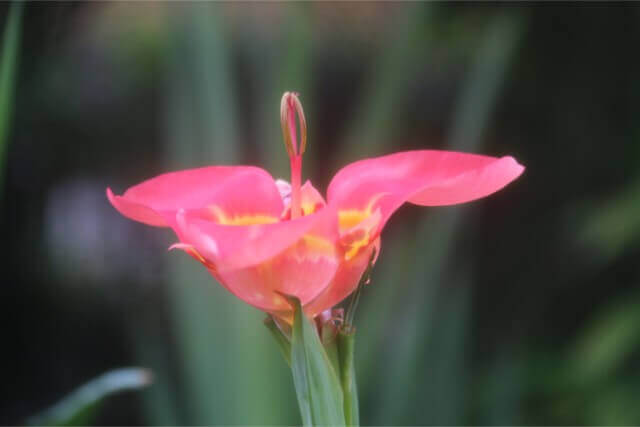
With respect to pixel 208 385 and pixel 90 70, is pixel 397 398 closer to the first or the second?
pixel 208 385

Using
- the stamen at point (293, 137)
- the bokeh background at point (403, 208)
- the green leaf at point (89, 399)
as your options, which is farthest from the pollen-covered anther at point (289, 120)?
the bokeh background at point (403, 208)

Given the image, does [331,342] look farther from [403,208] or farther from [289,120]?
[403,208]

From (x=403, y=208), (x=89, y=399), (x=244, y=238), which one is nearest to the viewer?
(x=244, y=238)

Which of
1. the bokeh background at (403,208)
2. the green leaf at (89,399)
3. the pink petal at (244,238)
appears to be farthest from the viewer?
the bokeh background at (403,208)

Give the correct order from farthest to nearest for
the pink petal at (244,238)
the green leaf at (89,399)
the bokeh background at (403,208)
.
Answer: the bokeh background at (403,208), the green leaf at (89,399), the pink petal at (244,238)

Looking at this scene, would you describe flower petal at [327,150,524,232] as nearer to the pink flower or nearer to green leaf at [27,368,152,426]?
the pink flower

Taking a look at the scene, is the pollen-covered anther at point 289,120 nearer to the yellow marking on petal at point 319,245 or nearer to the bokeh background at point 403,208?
the yellow marking on petal at point 319,245

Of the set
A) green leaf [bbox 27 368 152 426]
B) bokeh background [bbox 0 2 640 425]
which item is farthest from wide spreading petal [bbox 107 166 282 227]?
bokeh background [bbox 0 2 640 425]

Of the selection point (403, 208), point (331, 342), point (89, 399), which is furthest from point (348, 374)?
point (403, 208)
